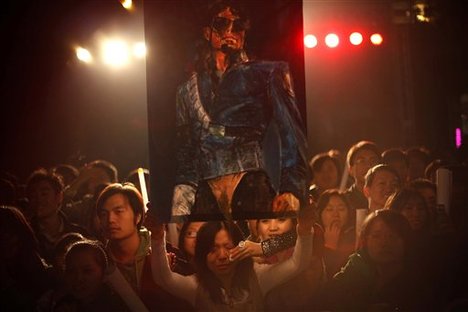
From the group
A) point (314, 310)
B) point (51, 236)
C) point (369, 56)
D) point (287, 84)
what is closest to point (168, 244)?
point (51, 236)

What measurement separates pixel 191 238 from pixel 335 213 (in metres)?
1.19

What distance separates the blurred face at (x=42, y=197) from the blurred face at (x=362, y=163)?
2433 millimetres

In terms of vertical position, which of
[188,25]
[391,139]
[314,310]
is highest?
[188,25]

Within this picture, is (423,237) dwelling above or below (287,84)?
below

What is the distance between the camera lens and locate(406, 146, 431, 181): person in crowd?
4.62 metres

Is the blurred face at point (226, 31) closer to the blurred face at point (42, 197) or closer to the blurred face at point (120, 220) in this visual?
the blurred face at point (120, 220)

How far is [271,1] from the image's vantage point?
14.8ft

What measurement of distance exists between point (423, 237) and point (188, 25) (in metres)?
2.60

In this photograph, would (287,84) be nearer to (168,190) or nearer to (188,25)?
(188,25)

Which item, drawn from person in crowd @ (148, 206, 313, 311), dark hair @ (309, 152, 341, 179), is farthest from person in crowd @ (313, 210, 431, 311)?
dark hair @ (309, 152, 341, 179)

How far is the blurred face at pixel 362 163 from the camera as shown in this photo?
4.55m

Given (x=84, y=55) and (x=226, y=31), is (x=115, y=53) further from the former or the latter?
(x=226, y=31)

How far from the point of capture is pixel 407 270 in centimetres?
454

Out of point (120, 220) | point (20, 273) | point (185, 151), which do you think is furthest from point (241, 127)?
point (20, 273)
